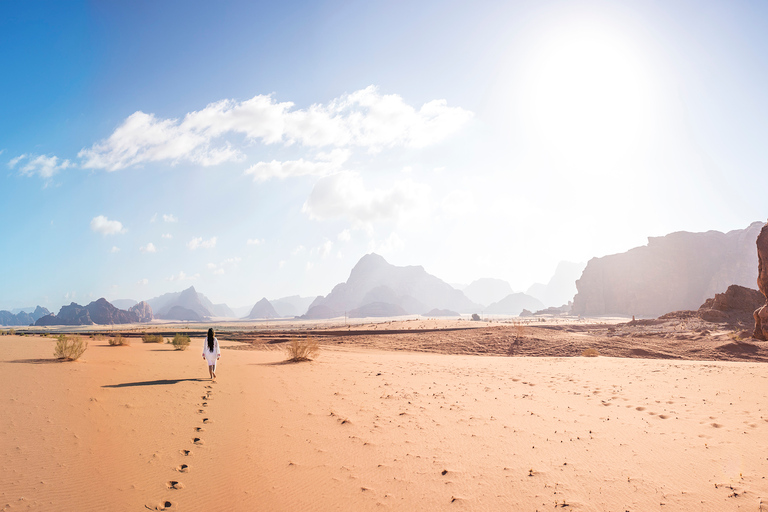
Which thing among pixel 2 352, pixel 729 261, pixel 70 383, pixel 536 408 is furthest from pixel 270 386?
pixel 729 261

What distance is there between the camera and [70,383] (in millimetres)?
9828

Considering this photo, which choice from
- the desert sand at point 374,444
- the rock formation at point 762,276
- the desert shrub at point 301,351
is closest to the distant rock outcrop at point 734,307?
the rock formation at point 762,276

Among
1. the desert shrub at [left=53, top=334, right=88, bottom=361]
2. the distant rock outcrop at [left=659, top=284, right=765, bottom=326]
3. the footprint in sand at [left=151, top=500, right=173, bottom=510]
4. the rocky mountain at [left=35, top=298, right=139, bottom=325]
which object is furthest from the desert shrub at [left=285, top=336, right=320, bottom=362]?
the rocky mountain at [left=35, top=298, right=139, bottom=325]

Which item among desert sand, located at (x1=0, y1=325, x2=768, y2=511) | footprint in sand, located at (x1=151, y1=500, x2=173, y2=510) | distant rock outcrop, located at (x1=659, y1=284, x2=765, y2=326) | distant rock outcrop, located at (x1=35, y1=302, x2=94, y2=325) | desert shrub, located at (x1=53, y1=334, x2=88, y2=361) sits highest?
desert shrub, located at (x1=53, y1=334, x2=88, y2=361)

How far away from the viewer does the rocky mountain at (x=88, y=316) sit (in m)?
172

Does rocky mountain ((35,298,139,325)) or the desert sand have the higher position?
the desert sand

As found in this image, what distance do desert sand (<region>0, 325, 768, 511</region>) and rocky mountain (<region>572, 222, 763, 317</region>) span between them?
140 m

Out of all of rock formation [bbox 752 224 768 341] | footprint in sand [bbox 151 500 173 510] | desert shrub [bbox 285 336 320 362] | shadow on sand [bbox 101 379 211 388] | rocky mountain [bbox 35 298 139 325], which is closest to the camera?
footprint in sand [bbox 151 500 173 510]

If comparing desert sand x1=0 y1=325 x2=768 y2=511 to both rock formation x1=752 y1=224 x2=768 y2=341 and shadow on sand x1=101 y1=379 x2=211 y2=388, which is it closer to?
shadow on sand x1=101 y1=379 x2=211 y2=388

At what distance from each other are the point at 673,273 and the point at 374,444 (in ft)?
521

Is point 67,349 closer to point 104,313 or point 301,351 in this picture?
point 301,351

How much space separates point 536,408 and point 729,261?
6440 inches

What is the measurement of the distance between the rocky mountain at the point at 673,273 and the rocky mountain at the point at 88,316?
8587 inches

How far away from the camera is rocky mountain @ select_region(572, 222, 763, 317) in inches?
4865
